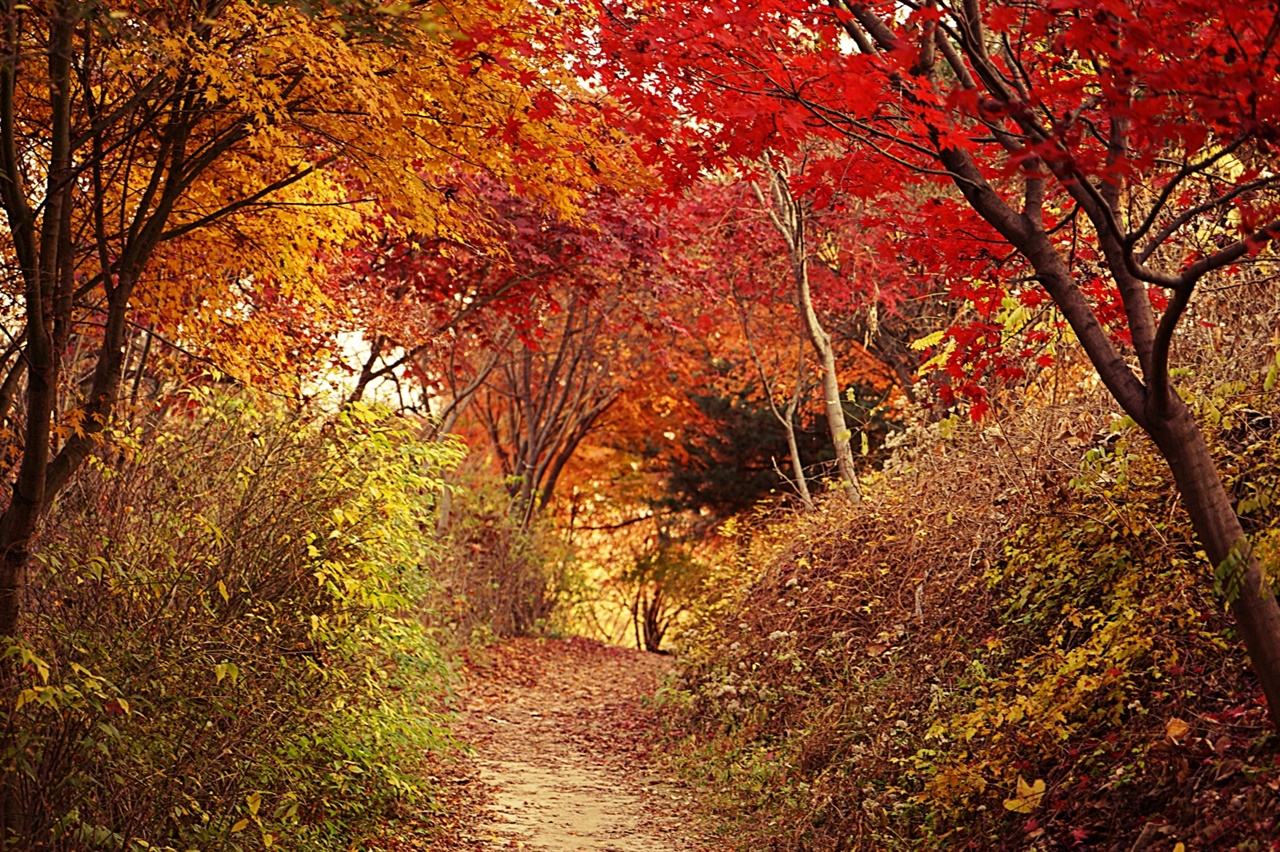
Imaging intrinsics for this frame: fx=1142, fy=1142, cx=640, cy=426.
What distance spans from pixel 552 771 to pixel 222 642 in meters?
4.47

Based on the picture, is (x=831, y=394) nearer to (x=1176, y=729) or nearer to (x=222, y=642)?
(x=1176, y=729)

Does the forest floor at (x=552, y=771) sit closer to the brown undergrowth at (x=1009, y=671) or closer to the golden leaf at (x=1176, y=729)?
the brown undergrowth at (x=1009, y=671)

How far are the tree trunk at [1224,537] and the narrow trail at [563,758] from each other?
3.75m

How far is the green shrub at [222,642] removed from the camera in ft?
14.5

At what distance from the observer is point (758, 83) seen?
15.7ft

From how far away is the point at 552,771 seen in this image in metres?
9.04

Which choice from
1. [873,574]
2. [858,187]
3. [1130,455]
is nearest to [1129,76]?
[858,187]

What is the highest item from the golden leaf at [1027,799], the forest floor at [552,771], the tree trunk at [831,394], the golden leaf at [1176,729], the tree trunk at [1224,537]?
the tree trunk at [831,394]

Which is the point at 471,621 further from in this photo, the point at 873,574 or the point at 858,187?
the point at 858,187

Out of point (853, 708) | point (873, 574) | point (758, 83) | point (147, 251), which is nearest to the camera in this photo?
point (758, 83)

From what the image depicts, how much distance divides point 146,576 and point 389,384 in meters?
9.33

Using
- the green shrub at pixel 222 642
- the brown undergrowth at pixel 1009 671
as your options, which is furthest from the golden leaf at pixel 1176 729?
the green shrub at pixel 222 642

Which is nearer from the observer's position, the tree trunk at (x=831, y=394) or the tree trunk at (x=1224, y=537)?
the tree trunk at (x=1224, y=537)

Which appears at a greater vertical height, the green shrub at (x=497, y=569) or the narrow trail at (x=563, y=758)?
the green shrub at (x=497, y=569)
